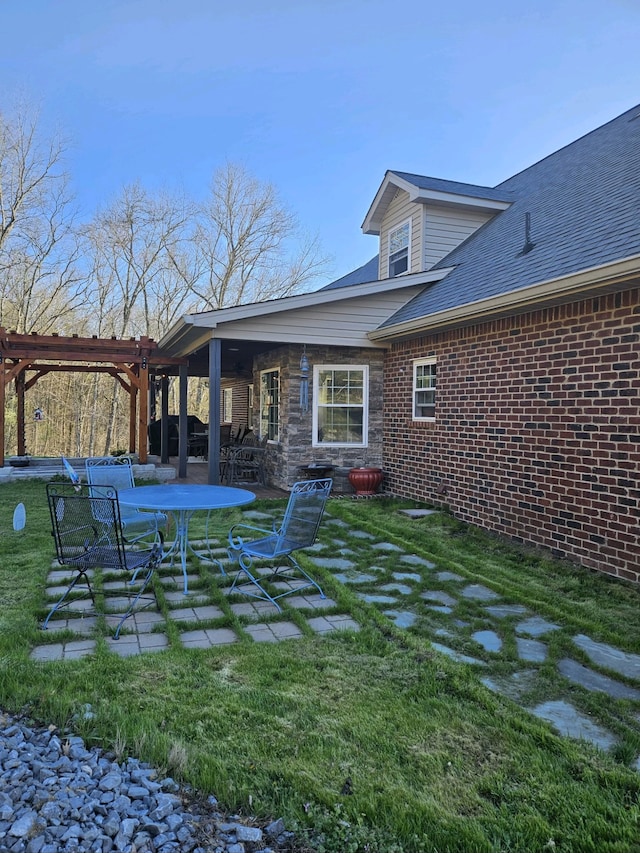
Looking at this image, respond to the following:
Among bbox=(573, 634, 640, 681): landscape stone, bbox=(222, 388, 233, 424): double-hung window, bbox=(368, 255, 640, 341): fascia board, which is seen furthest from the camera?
bbox=(222, 388, 233, 424): double-hung window

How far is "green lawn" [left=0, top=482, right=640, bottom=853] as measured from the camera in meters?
1.93

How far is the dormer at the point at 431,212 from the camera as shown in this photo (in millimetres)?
9805

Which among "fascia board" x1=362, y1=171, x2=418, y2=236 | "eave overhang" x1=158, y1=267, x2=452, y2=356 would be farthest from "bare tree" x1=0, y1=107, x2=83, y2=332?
"fascia board" x1=362, y1=171, x2=418, y2=236

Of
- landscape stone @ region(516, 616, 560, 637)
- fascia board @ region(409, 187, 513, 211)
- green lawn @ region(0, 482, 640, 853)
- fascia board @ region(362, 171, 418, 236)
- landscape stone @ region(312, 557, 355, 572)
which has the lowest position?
landscape stone @ region(516, 616, 560, 637)

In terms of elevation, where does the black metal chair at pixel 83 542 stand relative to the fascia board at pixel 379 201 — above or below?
below

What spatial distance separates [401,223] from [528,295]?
5.41 meters

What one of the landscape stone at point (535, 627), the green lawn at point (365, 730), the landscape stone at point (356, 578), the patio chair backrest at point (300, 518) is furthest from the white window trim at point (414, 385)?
the green lawn at point (365, 730)

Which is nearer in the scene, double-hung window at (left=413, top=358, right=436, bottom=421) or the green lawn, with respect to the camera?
the green lawn

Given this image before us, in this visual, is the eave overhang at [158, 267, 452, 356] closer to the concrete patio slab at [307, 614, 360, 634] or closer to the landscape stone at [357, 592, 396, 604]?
the landscape stone at [357, 592, 396, 604]

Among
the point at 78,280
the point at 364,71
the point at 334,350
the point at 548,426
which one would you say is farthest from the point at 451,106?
the point at 78,280

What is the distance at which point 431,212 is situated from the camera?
9953 millimetres

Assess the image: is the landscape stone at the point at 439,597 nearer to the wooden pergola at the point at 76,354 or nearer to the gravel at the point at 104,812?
the gravel at the point at 104,812

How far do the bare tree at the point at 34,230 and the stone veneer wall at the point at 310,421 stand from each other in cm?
1497

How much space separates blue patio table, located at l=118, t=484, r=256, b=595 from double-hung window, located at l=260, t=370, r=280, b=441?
16.3 feet
